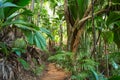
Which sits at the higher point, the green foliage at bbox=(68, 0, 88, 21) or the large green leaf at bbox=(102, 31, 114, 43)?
the green foliage at bbox=(68, 0, 88, 21)

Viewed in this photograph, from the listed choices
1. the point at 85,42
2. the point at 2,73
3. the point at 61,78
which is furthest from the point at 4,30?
the point at 85,42

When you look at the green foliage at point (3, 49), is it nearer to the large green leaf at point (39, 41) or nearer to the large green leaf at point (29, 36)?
the large green leaf at point (29, 36)

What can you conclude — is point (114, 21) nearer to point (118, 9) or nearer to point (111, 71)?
point (118, 9)

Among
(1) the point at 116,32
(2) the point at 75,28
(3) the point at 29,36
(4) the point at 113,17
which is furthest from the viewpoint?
(2) the point at 75,28

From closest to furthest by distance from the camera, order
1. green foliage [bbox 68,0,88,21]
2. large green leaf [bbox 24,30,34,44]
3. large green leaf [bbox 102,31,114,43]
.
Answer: large green leaf [bbox 24,30,34,44] → large green leaf [bbox 102,31,114,43] → green foliage [bbox 68,0,88,21]

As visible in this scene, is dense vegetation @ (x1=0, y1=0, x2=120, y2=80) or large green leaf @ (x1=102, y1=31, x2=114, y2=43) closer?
dense vegetation @ (x1=0, y1=0, x2=120, y2=80)

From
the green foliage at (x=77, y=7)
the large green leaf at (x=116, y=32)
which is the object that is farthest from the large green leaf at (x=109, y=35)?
the green foliage at (x=77, y=7)

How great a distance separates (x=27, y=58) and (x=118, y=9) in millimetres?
2205

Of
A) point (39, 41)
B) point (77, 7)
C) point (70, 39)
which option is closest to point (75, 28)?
point (70, 39)

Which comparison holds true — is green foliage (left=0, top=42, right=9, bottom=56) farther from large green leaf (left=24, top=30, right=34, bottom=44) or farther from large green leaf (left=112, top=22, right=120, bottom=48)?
large green leaf (left=112, top=22, right=120, bottom=48)

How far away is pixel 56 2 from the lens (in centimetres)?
846

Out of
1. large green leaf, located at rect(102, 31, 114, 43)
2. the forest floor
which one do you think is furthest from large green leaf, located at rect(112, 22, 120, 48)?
the forest floor

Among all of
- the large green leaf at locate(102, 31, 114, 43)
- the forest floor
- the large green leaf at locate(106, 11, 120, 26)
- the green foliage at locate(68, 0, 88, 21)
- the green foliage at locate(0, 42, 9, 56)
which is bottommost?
the forest floor

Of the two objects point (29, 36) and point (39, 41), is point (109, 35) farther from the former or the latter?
point (29, 36)
